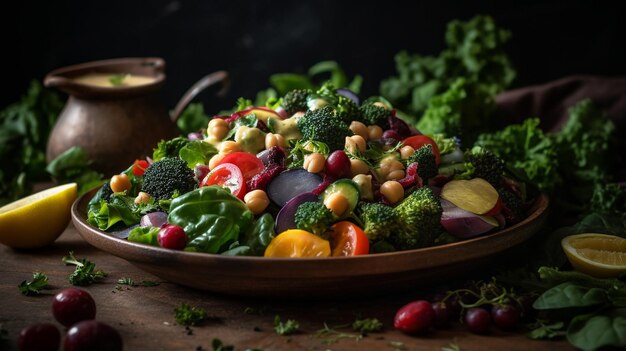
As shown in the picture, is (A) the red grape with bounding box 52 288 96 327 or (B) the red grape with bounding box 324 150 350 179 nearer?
(A) the red grape with bounding box 52 288 96 327

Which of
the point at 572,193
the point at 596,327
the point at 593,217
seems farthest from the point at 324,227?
the point at 572,193

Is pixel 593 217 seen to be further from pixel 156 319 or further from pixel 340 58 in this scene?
pixel 340 58

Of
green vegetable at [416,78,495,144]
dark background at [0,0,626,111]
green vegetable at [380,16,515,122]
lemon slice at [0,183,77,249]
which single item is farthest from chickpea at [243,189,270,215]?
dark background at [0,0,626,111]

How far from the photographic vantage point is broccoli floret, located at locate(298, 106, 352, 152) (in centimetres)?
316

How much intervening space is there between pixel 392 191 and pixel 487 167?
0.60 m

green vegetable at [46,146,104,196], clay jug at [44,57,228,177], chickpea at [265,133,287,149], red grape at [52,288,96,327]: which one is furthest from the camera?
clay jug at [44,57,228,177]

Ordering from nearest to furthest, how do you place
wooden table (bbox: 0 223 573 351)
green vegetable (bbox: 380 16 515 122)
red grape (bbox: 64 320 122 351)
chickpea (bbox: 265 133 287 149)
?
red grape (bbox: 64 320 122 351) → wooden table (bbox: 0 223 573 351) → chickpea (bbox: 265 133 287 149) → green vegetable (bbox: 380 16 515 122)

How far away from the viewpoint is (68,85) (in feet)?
14.6

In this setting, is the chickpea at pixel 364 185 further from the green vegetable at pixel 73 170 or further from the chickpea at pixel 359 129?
the green vegetable at pixel 73 170

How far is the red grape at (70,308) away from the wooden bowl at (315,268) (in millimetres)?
242

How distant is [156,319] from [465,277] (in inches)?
48.6

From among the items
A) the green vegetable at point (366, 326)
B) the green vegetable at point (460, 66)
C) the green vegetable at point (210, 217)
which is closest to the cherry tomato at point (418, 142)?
the green vegetable at point (210, 217)

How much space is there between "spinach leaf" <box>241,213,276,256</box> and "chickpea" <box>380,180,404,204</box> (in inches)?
18.3

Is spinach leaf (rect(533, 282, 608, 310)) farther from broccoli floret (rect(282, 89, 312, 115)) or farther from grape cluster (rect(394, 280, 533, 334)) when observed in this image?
broccoli floret (rect(282, 89, 312, 115))
